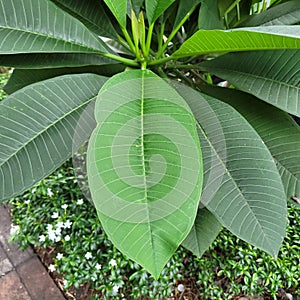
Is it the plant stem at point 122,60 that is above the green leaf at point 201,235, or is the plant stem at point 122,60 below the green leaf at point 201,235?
above

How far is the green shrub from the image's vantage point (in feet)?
3.92

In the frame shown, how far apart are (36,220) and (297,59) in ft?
3.38

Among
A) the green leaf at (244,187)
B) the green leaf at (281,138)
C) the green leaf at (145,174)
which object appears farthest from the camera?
the green leaf at (281,138)

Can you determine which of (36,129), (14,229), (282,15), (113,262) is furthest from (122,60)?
(14,229)

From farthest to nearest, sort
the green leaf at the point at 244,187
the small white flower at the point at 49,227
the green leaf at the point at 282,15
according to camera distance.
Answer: the small white flower at the point at 49,227
the green leaf at the point at 282,15
the green leaf at the point at 244,187

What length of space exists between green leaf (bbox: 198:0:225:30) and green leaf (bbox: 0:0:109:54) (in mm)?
228

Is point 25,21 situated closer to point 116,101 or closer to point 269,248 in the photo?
point 116,101

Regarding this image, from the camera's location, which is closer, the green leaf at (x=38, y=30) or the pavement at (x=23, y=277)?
the green leaf at (x=38, y=30)

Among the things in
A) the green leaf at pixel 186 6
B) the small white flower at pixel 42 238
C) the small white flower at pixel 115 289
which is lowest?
the small white flower at pixel 115 289

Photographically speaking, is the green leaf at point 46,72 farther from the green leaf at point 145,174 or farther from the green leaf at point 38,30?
the green leaf at point 145,174

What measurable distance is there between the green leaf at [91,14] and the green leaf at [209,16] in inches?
6.8

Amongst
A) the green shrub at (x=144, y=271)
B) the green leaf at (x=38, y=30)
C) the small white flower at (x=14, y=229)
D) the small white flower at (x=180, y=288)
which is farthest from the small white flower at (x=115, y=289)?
the green leaf at (x=38, y=30)

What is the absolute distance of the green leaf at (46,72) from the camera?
75 cm

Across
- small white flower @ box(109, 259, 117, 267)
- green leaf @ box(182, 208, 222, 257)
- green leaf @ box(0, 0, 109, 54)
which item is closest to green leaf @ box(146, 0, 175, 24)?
green leaf @ box(0, 0, 109, 54)
